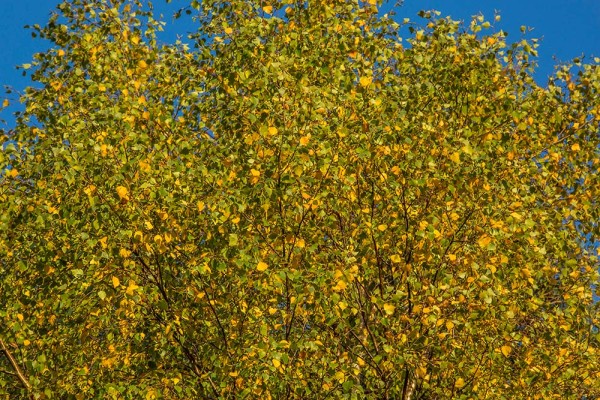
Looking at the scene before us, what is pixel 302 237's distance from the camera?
1123cm

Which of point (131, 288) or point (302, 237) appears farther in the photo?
point (302, 237)

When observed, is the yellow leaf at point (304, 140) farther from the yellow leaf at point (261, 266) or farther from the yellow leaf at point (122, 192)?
the yellow leaf at point (122, 192)

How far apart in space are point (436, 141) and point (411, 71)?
107 inches

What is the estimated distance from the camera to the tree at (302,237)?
10.8 m

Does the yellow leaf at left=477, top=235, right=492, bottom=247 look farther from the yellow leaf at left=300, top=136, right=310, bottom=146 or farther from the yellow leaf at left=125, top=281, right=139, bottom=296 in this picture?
the yellow leaf at left=125, top=281, right=139, bottom=296

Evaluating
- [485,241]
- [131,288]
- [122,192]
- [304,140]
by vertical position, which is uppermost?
Result: [304,140]

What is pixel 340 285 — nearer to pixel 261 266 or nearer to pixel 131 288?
pixel 261 266

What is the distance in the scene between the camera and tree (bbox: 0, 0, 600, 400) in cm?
1076

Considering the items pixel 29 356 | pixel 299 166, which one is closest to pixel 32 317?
pixel 29 356

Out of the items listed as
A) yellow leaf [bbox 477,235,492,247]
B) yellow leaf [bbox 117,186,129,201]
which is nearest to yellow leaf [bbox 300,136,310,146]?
yellow leaf [bbox 117,186,129,201]

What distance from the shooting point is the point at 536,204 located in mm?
13641

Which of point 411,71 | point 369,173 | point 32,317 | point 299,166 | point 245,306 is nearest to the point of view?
point 299,166

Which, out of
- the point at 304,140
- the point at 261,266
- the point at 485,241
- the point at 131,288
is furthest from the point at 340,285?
the point at 131,288

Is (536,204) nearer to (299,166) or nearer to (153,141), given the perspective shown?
(299,166)
